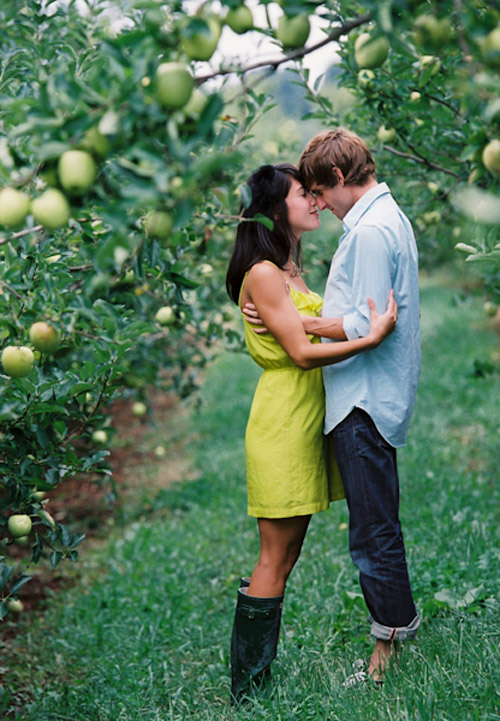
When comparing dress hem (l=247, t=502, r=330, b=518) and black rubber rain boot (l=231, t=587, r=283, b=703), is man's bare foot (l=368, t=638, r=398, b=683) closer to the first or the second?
black rubber rain boot (l=231, t=587, r=283, b=703)

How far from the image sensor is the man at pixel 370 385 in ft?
6.79

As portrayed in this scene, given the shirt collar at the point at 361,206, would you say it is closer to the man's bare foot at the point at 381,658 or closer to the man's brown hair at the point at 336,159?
the man's brown hair at the point at 336,159

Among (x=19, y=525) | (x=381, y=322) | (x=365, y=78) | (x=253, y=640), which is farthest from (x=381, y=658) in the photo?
(x=365, y=78)

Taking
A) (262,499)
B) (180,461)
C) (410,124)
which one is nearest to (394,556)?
(262,499)

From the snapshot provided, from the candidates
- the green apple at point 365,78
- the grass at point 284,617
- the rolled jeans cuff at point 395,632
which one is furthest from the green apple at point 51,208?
the green apple at point 365,78

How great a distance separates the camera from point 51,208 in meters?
1.17

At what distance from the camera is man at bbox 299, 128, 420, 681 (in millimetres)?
2068

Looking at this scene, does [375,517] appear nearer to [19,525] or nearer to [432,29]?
[19,525]

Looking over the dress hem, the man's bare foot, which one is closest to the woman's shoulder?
the dress hem

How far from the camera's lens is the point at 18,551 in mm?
4609

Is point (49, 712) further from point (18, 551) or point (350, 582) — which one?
point (18, 551)

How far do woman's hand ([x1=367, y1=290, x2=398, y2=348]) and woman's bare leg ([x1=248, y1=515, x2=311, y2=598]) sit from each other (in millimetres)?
627

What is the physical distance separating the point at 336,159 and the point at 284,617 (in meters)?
1.80

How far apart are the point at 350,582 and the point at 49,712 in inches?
51.4
